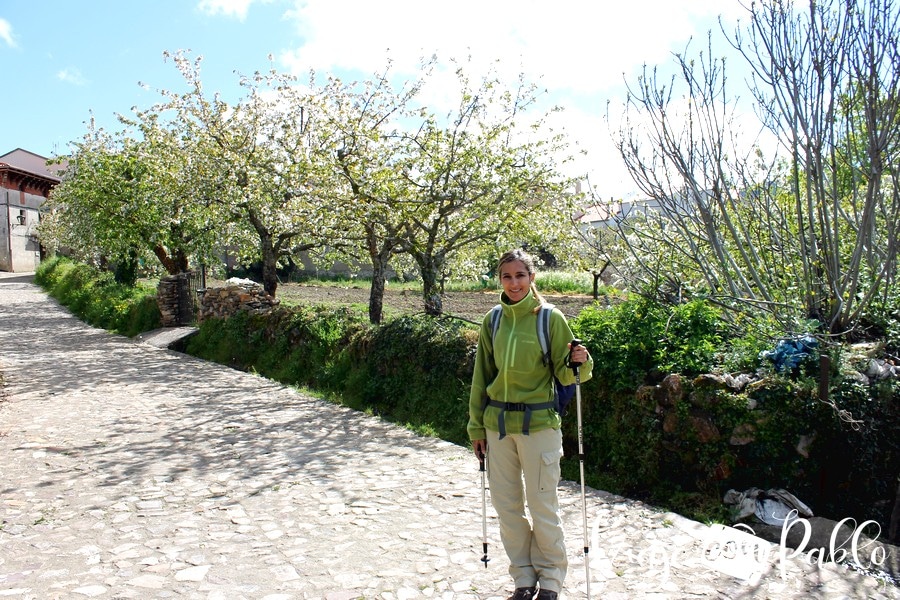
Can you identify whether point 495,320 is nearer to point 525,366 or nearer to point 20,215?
point 525,366

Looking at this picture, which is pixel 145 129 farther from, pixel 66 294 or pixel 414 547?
pixel 414 547

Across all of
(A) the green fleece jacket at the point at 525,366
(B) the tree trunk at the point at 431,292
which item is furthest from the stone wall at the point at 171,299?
(A) the green fleece jacket at the point at 525,366

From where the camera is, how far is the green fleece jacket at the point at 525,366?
3.87 m

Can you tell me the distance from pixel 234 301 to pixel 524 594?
470 inches

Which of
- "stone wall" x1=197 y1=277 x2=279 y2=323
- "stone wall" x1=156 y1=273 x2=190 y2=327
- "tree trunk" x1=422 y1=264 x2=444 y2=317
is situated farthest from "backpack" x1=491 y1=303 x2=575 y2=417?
"stone wall" x1=156 y1=273 x2=190 y2=327

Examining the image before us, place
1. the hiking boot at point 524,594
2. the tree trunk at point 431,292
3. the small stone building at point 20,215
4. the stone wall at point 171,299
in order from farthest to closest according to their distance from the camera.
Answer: the small stone building at point 20,215
the stone wall at point 171,299
the tree trunk at point 431,292
the hiking boot at point 524,594

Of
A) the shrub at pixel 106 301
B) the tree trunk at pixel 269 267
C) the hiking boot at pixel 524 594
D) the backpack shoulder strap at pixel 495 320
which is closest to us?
the hiking boot at pixel 524 594

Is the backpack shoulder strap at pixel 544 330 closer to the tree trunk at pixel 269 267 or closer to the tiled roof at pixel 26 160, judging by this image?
the tree trunk at pixel 269 267

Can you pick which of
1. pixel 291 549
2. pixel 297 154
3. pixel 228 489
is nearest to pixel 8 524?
pixel 228 489

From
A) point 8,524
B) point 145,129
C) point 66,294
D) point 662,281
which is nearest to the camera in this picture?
point 8,524

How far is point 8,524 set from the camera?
509 cm

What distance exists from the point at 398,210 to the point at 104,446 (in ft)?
18.5

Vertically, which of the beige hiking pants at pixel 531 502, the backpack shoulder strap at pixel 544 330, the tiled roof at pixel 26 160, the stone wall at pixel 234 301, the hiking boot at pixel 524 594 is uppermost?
the tiled roof at pixel 26 160

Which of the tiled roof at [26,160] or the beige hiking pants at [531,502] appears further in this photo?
the tiled roof at [26,160]
